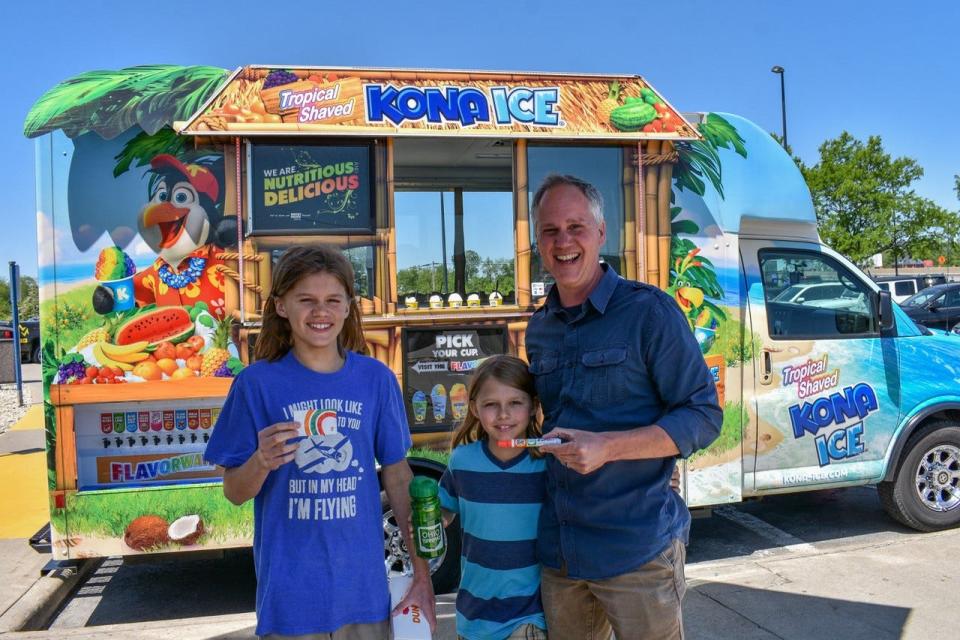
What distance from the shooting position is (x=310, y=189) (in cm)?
462

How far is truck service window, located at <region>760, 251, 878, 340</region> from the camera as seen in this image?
5.55 metres

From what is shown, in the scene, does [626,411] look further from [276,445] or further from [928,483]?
[928,483]

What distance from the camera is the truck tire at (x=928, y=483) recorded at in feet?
19.4

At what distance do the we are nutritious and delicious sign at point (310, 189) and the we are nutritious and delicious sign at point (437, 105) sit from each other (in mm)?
155

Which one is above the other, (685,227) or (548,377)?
(685,227)

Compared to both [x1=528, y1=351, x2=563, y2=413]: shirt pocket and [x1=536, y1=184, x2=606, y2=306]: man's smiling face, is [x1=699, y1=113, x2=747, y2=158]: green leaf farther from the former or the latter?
[x1=528, y1=351, x2=563, y2=413]: shirt pocket

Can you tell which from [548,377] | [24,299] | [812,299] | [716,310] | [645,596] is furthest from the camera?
[24,299]

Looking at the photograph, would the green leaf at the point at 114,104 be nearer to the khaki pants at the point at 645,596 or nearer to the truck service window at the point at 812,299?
the khaki pants at the point at 645,596

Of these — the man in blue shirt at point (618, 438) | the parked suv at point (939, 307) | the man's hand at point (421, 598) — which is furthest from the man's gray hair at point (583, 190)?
the parked suv at point (939, 307)

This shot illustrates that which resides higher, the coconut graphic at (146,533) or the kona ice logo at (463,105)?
the kona ice logo at (463,105)

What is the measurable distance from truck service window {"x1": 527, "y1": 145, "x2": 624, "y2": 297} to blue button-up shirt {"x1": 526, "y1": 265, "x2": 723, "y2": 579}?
8.43ft

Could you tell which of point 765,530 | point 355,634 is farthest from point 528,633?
point 765,530

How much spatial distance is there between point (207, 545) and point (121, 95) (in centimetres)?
254

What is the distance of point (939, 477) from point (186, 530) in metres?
5.27
